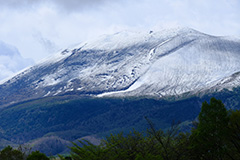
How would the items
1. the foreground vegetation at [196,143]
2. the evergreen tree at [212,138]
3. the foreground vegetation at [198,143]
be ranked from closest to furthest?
1. the foreground vegetation at [196,143]
2. the foreground vegetation at [198,143]
3. the evergreen tree at [212,138]

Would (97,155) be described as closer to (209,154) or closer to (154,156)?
(154,156)

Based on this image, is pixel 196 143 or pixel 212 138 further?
pixel 196 143

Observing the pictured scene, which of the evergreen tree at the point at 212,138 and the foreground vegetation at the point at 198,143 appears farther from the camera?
the evergreen tree at the point at 212,138

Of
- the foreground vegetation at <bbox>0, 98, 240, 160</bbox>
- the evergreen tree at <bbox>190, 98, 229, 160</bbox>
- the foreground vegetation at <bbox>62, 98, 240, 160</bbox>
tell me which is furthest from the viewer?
the evergreen tree at <bbox>190, 98, 229, 160</bbox>

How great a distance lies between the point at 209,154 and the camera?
6812 cm

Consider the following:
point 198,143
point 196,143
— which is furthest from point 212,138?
point 196,143

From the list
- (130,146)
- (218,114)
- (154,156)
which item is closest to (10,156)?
(130,146)

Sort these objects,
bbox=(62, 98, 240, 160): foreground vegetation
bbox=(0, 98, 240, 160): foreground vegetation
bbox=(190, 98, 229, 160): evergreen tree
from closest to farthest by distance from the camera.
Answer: bbox=(0, 98, 240, 160): foreground vegetation < bbox=(62, 98, 240, 160): foreground vegetation < bbox=(190, 98, 229, 160): evergreen tree

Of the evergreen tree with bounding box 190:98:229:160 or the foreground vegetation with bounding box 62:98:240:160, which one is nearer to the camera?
the foreground vegetation with bounding box 62:98:240:160

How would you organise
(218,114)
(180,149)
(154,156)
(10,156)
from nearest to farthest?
(154,156)
(180,149)
(218,114)
(10,156)

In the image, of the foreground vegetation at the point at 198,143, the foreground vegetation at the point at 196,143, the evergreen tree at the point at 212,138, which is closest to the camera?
the foreground vegetation at the point at 196,143

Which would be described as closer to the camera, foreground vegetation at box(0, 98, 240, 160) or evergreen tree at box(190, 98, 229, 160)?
foreground vegetation at box(0, 98, 240, 160)

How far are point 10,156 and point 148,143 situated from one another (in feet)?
99.7

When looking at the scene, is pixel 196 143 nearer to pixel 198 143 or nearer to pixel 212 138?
pixel 198 143
